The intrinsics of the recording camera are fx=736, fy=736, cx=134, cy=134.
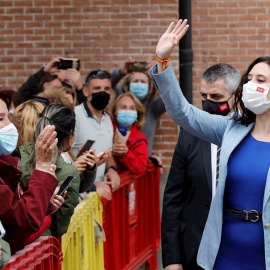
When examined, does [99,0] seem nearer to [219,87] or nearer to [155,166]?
[155,166]

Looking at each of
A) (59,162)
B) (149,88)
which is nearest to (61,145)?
(59,162)

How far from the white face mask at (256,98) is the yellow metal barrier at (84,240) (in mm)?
1598

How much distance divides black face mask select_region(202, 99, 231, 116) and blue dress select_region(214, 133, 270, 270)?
106 cm

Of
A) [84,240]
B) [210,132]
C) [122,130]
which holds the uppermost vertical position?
[210,132]

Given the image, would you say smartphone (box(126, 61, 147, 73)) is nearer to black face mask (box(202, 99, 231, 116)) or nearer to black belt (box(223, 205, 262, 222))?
black face mask (box(202, 99, 231, 116))

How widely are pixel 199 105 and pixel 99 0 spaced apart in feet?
6.56

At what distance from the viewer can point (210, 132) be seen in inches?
147

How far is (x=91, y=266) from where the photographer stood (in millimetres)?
5305

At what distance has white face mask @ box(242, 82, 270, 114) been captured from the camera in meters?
3.47

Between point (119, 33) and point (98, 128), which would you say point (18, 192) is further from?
point (119, 33)

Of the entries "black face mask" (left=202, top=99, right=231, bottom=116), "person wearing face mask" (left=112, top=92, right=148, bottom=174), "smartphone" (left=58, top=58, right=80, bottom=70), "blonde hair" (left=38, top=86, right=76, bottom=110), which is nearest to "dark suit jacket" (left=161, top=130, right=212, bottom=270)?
"black face mask" (left=202, top=99, right=231, bottom=116)

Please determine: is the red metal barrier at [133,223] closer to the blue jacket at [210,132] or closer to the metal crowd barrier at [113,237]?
the metal crowd barrier at [113,237]

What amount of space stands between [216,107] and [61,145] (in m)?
1.01

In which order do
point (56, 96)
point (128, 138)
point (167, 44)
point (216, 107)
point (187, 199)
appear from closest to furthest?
point (167, 44)
point (187, 199)
point (216, 107)
point (56, 96)
point (128, 138)
